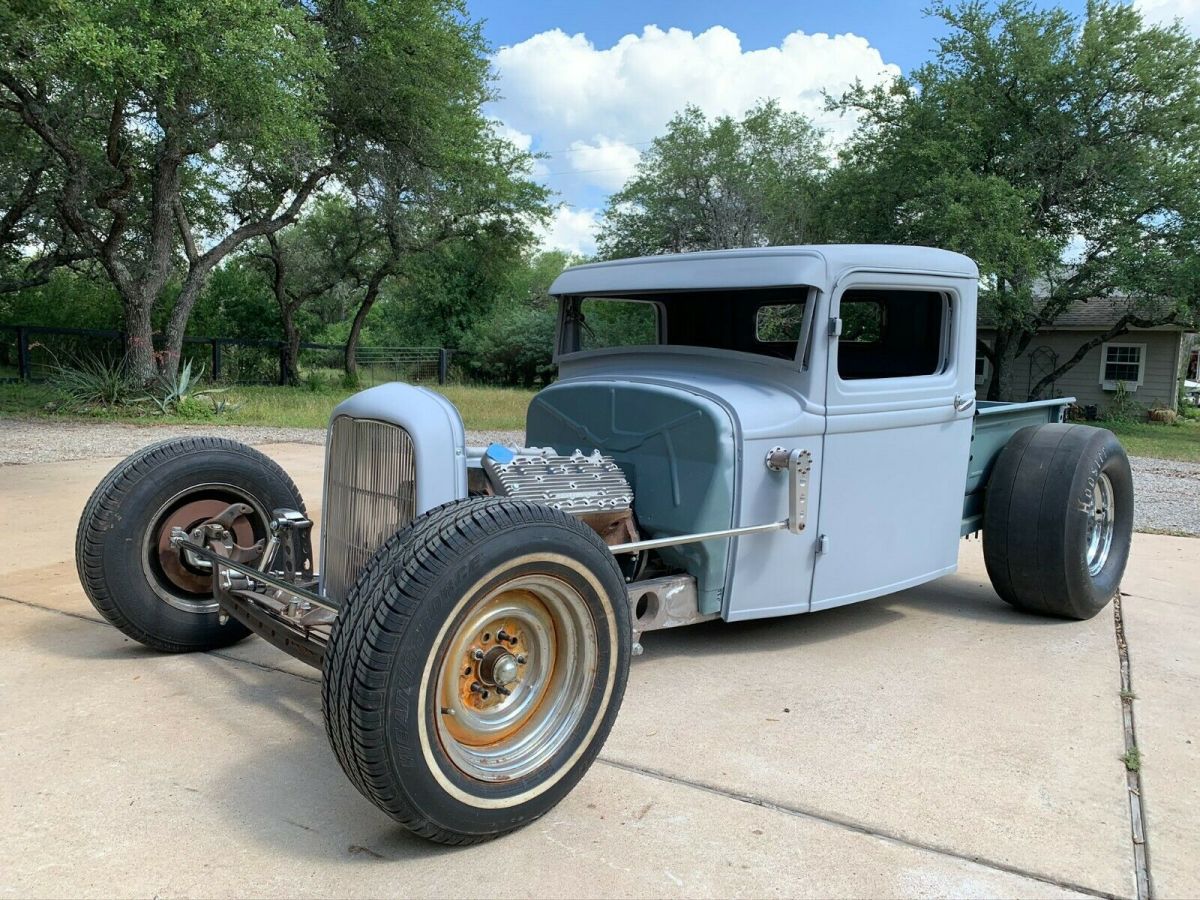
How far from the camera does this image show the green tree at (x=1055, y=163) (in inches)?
765

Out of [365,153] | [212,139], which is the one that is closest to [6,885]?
[212,139]

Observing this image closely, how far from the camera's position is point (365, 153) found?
17.9 meters

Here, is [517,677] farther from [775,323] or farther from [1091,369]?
[1091,369]

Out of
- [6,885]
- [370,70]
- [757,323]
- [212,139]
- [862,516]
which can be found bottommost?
[6,885]

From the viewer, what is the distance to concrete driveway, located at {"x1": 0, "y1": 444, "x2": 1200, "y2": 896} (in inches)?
94.0

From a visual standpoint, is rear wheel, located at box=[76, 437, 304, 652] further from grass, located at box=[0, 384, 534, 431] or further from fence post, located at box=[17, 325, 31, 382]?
fence post, located at box=[17, 325, 31, 382]

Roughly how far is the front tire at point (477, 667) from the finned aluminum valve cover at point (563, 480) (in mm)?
868

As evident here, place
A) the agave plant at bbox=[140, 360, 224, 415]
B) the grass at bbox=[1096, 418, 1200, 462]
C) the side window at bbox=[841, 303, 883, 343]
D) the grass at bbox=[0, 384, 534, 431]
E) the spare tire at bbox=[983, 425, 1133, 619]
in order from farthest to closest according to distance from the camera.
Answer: the grass at bbox=[1096, 418, 1200, 462] → the agave plant at bbox=[140, 360, 224, 415] → the grass at bbox=[0, 384, 534, 431] → the side window at bbox=[841, 303, 883, 343] → the spare tire at bbox=[983, 425, 1133, 619]

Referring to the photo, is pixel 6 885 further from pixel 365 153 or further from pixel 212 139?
pixel 365 153

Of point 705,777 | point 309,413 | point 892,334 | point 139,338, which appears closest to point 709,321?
point 892,334

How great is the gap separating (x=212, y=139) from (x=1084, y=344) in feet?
70.5

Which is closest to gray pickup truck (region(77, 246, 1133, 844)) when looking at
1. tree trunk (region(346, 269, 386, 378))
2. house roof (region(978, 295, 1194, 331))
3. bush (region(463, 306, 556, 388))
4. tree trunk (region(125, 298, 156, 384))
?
tree trunk (region(125, 298, 156, 384))

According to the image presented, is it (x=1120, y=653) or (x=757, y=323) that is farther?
(x=757, y=323)

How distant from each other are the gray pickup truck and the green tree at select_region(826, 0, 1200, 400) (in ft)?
53.3
